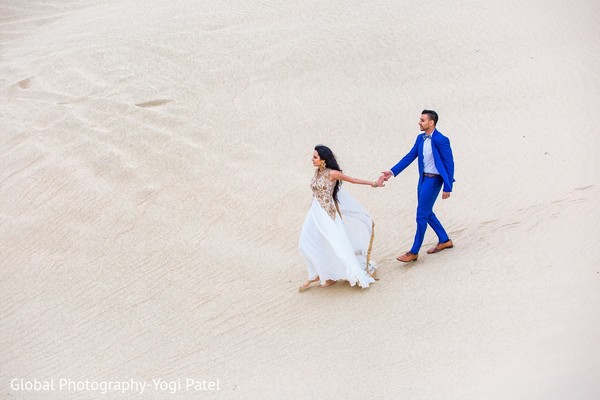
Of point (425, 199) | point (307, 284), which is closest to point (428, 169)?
point (425, 199)

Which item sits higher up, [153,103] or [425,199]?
[153,103]

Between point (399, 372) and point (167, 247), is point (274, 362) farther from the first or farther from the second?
point (167, 247)

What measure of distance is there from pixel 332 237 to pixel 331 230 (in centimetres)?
8

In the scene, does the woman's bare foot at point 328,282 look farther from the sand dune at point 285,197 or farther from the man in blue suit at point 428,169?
the man in blue suit at point 428,169

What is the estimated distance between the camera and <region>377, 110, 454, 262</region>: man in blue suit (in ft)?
27.2

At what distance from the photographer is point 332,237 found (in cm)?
820

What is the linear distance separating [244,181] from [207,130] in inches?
67.1

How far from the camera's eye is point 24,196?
1118cm

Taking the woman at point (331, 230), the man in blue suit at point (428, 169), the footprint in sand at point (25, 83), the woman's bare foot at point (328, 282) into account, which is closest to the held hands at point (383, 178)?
the man in blue suit at point (428, 169)

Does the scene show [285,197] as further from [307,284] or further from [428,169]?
[428,169]

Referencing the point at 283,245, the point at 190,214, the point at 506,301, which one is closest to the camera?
the point at 506,301

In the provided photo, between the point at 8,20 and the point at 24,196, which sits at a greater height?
the point at 8,20

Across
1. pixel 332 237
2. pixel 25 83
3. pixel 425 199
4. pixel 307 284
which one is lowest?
pixel 307 284

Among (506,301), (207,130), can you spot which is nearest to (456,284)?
(506,301)
